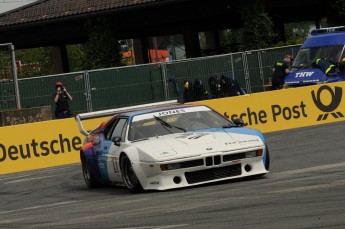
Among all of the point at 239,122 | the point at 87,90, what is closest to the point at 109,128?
the point at 239,122

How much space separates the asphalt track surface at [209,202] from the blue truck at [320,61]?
1166cm

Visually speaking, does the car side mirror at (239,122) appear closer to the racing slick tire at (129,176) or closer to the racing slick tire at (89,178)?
the racing slick tire at (129,176)

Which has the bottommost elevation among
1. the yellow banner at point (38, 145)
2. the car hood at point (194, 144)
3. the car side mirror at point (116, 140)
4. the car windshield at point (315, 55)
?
the yellow banner at point (38, 145)

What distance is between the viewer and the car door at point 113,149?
49.6 feet

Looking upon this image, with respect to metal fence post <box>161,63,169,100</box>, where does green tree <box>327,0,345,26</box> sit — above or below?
above

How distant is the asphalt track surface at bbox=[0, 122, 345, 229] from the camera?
9.69 m

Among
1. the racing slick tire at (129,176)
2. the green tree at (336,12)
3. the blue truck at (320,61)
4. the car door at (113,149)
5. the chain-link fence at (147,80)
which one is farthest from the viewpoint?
the green tree at (336,12)

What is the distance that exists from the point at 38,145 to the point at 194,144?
34.5 feet

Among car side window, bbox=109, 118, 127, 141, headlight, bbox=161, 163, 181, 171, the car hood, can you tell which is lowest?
headlight, bbox=161, 163, 181, 171

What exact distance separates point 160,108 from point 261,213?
5910 millimetres

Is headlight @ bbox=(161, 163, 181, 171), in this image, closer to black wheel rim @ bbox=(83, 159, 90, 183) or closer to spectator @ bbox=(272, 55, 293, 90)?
black wheel rim @ bbox=(83, 159, 90, 183)

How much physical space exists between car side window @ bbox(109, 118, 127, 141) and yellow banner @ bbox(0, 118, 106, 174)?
793cm

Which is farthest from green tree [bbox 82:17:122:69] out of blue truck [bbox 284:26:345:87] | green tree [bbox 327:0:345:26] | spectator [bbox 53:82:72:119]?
spectator [bbox 53:82:72:119]

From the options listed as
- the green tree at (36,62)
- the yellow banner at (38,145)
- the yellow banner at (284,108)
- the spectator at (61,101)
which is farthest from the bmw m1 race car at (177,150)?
the green tree at (36,62)
